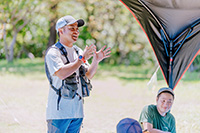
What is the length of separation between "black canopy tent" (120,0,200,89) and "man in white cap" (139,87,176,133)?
0.98 metres

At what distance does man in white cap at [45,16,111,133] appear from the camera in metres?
2.50

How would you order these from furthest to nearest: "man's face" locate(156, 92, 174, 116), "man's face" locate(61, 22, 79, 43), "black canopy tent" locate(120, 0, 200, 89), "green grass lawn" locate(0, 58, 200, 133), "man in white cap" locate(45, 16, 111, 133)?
"green grass lawn" locate(0, 58, 200, 133) < "black canopy tent" locate(120, 0, 200, 89) < "man's face" locate(156, 92, 174, 116) < "man's face" locate(61, 22, 79, 43) < "man in white cap" locate(45, 16, 111, 133)

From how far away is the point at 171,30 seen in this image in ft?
13.2

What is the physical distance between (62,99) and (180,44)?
2059mm

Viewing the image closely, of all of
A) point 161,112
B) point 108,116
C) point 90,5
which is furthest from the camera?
point 90,5

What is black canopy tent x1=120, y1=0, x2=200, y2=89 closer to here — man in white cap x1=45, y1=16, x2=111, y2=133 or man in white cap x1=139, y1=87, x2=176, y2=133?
man in white cap x1=139, y1=87, x2=176, y2=133

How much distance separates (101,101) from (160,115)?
6462 millimetres

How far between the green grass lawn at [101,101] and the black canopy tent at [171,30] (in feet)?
6.45

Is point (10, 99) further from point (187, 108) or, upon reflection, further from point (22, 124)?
point (187, 108)

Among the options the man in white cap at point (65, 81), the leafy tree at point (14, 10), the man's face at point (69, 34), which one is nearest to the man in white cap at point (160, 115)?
the man in white cap at point (65, 81)

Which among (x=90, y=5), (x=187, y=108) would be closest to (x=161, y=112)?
(x=187, y=108)

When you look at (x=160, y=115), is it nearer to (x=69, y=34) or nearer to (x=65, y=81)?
(x=65, y=81)

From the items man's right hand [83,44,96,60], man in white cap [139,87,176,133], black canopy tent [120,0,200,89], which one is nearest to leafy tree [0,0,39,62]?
black canopy tent [120,0,200,89]

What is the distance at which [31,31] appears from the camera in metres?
21.9
